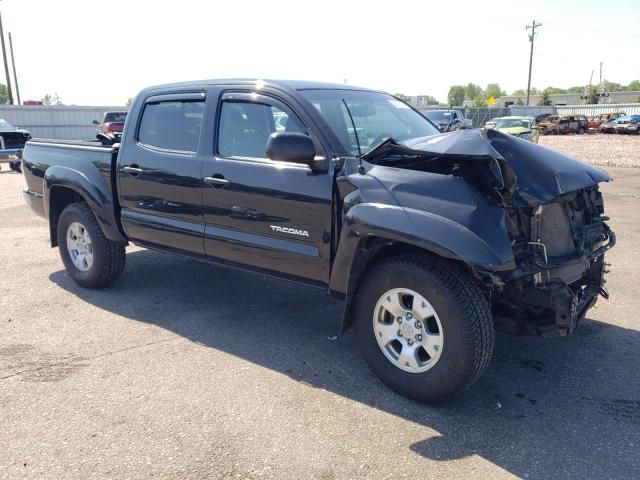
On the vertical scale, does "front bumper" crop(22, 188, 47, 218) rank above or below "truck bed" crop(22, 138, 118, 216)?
below

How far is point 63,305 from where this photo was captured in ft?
16.9

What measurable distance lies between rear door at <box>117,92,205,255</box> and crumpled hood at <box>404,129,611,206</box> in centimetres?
186

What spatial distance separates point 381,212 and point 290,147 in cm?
70

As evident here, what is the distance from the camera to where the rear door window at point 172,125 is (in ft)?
15.0

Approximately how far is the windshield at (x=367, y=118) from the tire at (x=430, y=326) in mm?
956

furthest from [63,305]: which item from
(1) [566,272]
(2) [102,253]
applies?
(1) [566,272]

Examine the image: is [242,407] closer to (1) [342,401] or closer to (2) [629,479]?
(1) [342,401]

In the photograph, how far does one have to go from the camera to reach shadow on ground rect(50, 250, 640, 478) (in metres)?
2.94

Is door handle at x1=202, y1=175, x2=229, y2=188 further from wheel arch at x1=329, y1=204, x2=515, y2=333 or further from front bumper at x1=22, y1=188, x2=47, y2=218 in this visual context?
front bumper at x1=22, y1=188, x2=47, y2=218

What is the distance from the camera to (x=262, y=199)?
399 centimetres

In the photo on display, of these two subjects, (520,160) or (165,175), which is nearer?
(520,160)

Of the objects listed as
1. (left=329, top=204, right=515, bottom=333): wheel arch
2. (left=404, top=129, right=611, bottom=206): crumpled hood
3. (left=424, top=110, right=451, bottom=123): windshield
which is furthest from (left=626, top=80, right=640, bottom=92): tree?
(left=329, top=204, right=515, bottom=333): wheel arch

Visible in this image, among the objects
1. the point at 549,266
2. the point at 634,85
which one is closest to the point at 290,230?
the point at 549,266

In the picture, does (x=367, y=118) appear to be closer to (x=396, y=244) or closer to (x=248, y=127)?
(x=248, y=127)
